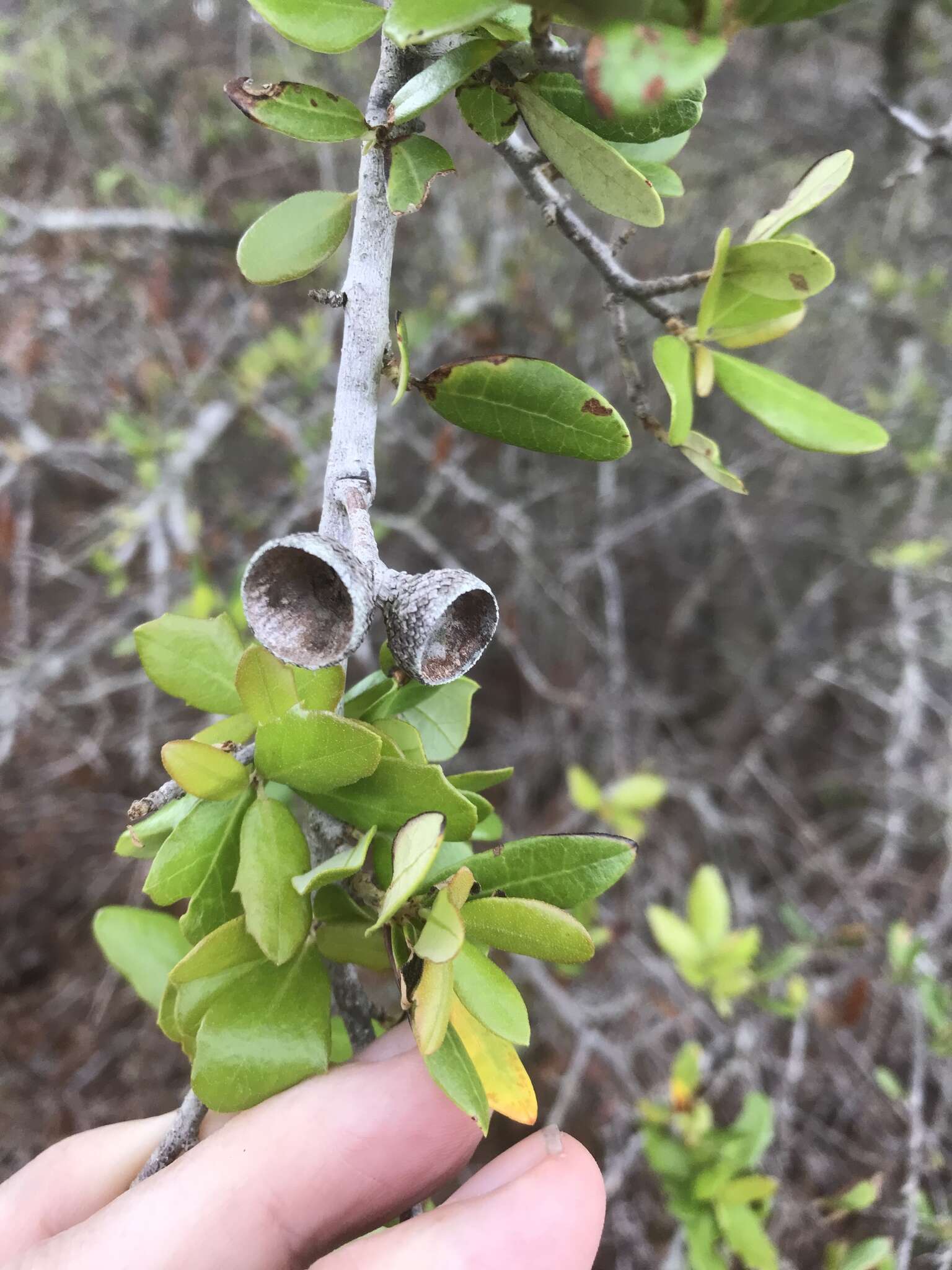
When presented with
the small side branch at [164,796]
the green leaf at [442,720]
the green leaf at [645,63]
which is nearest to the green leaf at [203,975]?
the small side branch at [164,796]

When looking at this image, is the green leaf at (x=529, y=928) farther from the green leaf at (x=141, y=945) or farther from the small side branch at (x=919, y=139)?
the small side branch at (x=919, y=139)

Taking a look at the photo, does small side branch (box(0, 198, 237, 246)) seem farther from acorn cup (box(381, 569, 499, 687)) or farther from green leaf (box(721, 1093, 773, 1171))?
green leaf (box(721, 1093, 773, 1171))

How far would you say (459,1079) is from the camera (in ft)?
1.94

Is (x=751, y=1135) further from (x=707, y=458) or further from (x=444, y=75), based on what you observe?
(x=444, y=75)

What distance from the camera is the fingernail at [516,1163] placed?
2.65 feet

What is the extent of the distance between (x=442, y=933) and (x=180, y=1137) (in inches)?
20.1

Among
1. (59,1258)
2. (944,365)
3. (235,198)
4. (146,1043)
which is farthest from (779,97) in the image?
(146,1043)

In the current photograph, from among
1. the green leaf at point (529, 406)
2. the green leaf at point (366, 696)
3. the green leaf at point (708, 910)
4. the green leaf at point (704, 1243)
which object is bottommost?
the green leaf at point (704, 1243)

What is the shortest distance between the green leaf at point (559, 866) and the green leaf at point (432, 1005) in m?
0.09

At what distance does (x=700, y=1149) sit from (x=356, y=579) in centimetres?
124

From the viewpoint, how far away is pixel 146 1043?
243 centimetres

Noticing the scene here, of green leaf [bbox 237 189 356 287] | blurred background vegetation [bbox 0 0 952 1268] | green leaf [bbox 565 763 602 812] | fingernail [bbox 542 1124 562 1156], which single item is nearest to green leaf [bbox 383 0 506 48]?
green leaf [bbox 237 189 356 287]

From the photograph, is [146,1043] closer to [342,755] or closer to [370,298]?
[342,755]

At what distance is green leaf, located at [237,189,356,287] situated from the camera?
0.58 m
